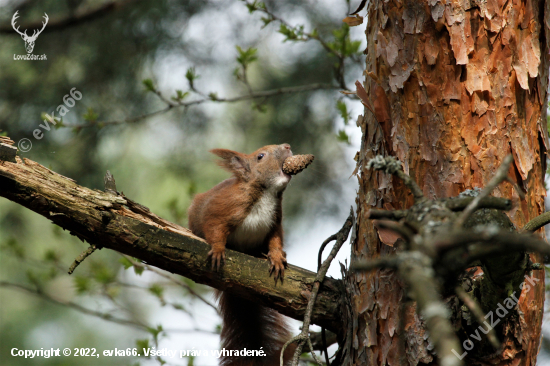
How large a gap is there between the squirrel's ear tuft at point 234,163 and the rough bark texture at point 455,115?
133 centimetres

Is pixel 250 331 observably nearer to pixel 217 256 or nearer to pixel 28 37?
pixel 217 256

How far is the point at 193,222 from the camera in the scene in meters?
3.18

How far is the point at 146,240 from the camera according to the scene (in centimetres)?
207

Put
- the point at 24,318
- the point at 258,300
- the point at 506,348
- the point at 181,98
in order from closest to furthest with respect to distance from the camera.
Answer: the point at 506,348 < the point at 258,300 < the point at 181,98 < the point at 24,318

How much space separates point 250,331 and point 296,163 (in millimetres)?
1100

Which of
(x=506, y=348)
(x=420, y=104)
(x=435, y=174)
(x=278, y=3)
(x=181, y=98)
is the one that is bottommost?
(x=506, y=348)

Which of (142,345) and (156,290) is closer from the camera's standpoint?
(142,345)

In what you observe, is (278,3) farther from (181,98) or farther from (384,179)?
(384,179)

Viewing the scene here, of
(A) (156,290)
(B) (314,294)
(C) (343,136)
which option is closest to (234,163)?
(C) (343,136)

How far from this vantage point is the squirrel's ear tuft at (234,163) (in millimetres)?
3119

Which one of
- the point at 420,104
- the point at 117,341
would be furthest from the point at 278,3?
the point at 117,341

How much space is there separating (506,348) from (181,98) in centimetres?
284

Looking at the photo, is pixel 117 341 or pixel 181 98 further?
pixel 117 341

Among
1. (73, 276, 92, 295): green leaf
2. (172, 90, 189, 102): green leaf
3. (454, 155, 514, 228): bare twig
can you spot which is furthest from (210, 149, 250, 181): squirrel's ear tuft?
(454, 155, 514, 228): bare twig
